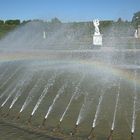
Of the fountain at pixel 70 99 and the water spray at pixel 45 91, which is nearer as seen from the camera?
the fountain at pixel 70 99

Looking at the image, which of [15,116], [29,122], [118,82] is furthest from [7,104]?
[118,82]

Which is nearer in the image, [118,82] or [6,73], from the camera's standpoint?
[118,82]

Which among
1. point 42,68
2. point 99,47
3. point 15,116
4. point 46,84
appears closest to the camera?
point 15,116

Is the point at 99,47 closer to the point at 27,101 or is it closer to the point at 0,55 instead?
the point at 0,55

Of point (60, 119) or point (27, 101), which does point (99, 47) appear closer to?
point (27, 101)

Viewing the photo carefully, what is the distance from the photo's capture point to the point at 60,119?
14.1m

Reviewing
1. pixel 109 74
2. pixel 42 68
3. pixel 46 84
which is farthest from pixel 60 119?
pixel 42 68

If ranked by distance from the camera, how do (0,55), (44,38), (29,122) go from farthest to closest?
(44,38)
(0,55)
(29,122)

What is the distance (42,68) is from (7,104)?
35.4 feet

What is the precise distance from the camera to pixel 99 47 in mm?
45781

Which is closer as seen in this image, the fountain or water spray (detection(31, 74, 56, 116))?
the fountain

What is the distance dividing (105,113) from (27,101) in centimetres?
376

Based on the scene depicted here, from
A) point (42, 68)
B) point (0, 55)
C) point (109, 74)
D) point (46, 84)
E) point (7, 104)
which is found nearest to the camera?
point (7, 104)

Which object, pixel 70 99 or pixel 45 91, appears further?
pixel 45 91
